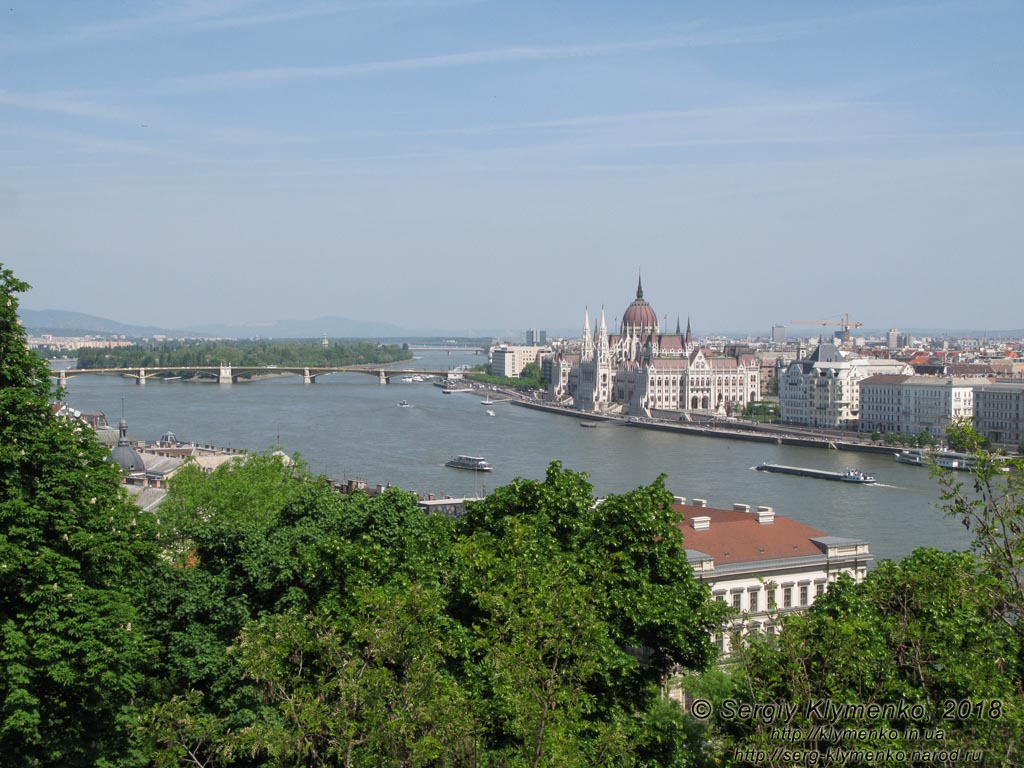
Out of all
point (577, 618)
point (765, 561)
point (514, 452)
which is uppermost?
point (577, 618)

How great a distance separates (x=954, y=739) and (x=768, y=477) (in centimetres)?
2568

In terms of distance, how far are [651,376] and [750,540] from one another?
45309 mm

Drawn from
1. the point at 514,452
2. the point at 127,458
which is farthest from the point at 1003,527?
the point at 514,452

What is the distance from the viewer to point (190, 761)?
6480 mm

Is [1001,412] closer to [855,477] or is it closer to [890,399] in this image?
[890,399]

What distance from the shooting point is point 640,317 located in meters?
67.8

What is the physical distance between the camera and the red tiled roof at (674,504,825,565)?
1234 centimetres

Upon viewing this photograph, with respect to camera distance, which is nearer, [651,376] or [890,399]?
[890,399]

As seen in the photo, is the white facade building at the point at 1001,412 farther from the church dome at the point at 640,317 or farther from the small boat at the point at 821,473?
the church dome at the point at 640,317

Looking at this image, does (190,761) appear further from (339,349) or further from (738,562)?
(339,349)

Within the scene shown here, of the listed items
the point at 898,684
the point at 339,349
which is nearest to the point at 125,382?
the point at 339,349

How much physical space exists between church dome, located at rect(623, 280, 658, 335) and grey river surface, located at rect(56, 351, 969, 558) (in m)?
10.7

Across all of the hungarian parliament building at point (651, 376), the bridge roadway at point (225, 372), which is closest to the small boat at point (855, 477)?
the hungarian parliament building at point (651, 376)

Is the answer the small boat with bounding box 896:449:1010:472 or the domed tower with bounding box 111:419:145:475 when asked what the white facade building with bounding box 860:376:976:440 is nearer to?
the small boat with bounding box 896:449:1010:472
